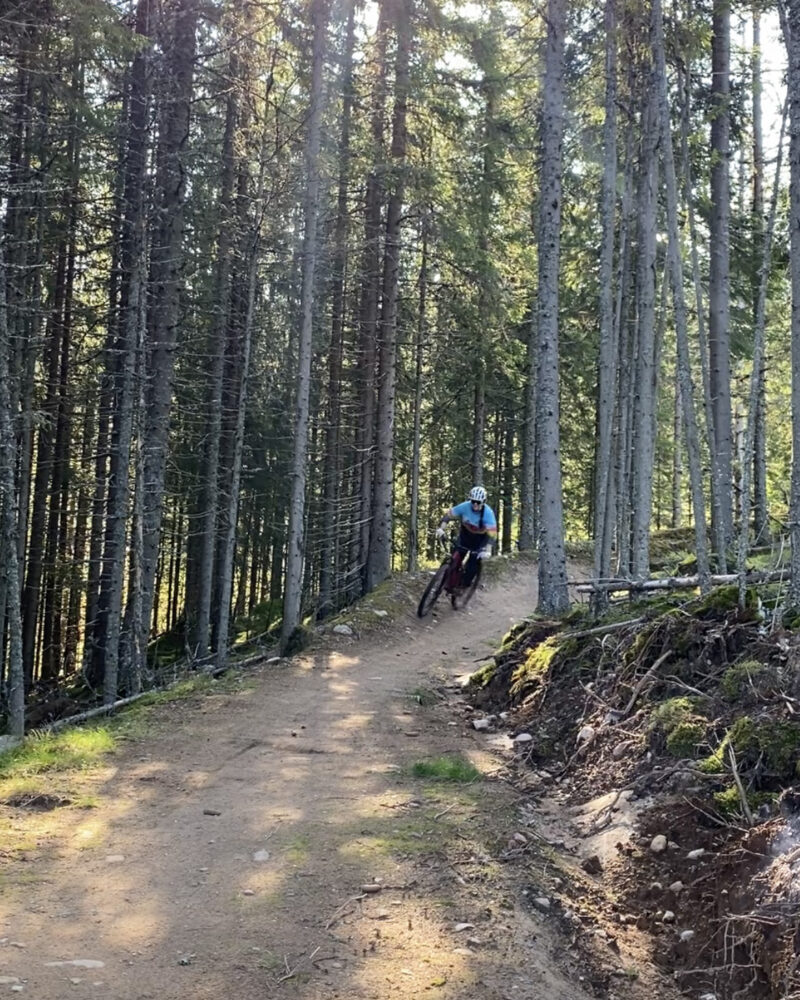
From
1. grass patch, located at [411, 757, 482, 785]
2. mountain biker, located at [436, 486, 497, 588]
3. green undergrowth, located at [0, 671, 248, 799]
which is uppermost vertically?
mountain biker, located at [436, 486, 497, 588]

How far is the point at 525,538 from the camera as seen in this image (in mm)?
26250

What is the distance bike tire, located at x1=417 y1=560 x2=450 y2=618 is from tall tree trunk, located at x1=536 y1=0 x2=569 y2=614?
3.18 metres

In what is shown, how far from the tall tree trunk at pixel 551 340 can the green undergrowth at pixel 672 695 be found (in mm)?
1716

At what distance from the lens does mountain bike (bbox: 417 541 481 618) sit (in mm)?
13258

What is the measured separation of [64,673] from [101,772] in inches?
682

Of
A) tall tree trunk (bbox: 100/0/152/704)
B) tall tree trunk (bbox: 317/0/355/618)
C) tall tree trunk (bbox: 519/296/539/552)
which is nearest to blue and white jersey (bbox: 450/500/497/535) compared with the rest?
tall tree trunk (bbox: 317/0/355/618)

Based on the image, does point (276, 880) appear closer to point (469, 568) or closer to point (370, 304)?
point (469, 568)

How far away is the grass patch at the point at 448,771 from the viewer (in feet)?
20.0

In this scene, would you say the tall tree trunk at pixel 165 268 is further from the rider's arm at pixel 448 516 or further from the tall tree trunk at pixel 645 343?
the tall tree trunk at pixel 645 343

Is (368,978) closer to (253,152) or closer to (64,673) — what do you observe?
(253,152)

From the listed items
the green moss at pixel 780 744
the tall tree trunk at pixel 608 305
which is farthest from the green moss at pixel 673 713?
the tall tree trunk at pixel 608 305

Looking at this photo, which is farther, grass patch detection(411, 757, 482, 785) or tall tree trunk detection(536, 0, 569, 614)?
tall tree trunk detection(536, 0, 569, 614)

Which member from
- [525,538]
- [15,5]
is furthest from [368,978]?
[525,538]

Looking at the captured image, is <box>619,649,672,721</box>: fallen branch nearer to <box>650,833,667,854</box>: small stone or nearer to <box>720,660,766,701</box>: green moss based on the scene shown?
<box>720,660,766,701</box>: green moss
